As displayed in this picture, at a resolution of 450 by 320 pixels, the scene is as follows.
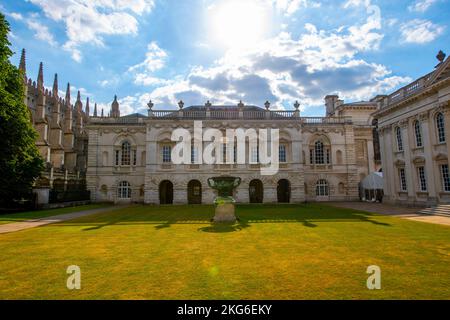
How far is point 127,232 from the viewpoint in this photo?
11.7m

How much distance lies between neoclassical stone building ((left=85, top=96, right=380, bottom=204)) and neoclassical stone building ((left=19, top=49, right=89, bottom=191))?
13.0ft

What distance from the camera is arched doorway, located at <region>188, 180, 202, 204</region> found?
35469 millimetres

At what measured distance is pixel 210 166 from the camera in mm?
32344

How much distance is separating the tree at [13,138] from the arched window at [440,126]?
3429 cm

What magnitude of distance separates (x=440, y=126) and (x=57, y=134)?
170 feet

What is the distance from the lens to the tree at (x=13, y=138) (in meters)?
19.9

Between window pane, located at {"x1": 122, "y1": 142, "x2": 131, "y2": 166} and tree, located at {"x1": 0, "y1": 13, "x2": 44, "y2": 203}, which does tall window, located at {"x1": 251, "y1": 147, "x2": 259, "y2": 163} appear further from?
tree, located at {"x1": 0, "y1": 13, "x2": 44, "y2": 203}

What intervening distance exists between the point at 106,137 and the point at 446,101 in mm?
36427

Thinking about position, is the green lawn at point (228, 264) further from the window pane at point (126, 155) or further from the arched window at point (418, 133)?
the window pane at point (126, 155)

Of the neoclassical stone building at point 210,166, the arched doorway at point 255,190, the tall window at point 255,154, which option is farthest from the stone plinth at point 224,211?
the arched doorway at point 255,190

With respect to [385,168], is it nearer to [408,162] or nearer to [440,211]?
[408,162]

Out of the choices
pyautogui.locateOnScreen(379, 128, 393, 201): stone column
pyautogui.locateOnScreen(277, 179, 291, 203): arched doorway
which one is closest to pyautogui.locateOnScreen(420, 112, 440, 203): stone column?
pyautogui.locateOnScreen(379, 128, 393, 201): stone column

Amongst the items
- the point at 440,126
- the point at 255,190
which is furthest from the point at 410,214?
the point at 255,190
